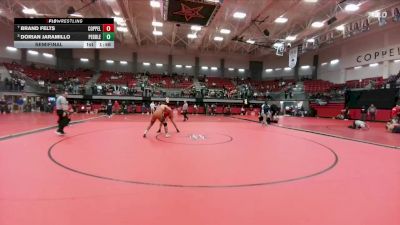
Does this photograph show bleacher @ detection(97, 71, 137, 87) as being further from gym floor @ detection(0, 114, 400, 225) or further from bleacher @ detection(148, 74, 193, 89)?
gym floor @ detection(0, 114, 400, 225)

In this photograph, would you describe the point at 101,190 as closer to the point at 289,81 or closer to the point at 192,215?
the point at 192,215

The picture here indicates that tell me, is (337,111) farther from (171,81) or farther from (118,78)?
(118,78)

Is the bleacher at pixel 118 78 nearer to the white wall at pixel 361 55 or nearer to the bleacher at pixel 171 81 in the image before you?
the bleacher at pixel 171 81

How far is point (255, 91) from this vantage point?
38812 millimetres

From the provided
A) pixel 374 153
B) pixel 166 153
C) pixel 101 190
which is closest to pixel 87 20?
A: pixel 166 153

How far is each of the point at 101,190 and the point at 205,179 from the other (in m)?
1.51

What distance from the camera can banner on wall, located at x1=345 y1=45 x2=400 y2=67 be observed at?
26.5 meters

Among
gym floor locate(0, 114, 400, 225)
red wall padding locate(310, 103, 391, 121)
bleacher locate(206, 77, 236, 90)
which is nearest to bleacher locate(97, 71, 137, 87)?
bleacher locate(206, 77, 236, 90)

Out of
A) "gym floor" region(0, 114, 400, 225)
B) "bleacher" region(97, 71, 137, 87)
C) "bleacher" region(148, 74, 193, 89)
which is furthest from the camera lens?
"bleacher" region(148, 74, 193, 89)

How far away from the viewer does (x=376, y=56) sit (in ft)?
94.0

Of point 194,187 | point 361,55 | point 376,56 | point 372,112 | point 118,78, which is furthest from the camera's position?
point 118,78
